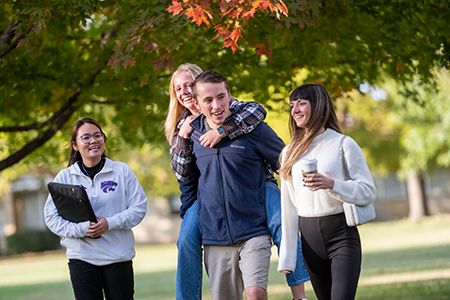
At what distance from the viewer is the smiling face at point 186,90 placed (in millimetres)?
4438

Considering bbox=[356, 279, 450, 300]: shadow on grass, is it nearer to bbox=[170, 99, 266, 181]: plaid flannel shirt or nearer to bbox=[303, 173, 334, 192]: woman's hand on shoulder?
bbox=[170, 99, 266, 181]: plaid flannel shirt

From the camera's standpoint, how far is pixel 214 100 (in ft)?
Result: 13.1

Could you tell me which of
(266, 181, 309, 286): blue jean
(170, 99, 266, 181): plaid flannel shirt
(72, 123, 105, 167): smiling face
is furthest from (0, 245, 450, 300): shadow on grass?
(72, 123, 105, 167): smiling face

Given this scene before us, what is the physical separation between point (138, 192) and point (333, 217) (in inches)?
69.1

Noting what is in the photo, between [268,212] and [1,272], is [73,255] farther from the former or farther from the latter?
[1,272]

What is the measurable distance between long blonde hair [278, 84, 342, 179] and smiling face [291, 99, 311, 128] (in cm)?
2

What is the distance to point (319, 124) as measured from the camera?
3.78m

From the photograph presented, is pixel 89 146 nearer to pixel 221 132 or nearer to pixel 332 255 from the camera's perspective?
pixel 221 132

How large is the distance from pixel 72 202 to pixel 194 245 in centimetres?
104

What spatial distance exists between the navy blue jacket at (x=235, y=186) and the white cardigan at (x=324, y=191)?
0.27 meters

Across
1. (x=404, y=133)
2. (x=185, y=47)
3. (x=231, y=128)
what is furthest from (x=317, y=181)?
(x=404, y=133)

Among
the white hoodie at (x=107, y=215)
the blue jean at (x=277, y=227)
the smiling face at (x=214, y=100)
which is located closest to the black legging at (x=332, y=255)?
the blue jean at (x=277, y=227)

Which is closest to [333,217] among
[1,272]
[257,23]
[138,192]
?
[138,192]

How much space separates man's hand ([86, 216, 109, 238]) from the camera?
426cm
